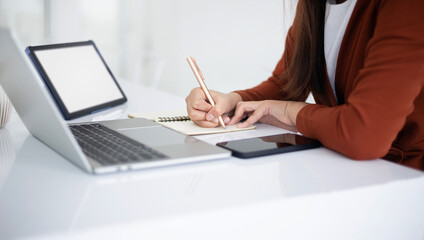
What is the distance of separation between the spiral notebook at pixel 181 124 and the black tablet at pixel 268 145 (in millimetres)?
98

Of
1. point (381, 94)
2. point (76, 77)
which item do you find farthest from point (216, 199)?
point (76, 77)

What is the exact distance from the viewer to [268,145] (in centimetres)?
77

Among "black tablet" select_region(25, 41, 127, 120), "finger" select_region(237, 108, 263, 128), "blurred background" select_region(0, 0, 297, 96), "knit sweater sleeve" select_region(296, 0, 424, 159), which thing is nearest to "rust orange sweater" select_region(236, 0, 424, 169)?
"knit sweater sleeve" select_region(296, 0, 424, 159)

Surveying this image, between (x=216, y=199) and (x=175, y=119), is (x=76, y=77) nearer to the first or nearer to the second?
(x=175, y=119)

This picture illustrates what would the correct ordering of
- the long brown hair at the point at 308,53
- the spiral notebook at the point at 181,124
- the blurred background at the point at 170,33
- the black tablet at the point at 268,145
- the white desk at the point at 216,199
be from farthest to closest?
the blurred background at the point at 170,33 < the long brown hair at the point at 308,53 < the spiral notebook at the point at 181,124 < the black tablet at the point at 268,145 < the white desk at the point at 216,199

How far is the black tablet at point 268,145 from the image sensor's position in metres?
0.73

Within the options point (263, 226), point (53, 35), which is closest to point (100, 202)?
point (263, 226)

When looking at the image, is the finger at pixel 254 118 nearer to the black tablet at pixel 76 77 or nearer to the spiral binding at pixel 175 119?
the spiral binding at pixel 175 119

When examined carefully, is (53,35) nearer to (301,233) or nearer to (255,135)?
(255,135)

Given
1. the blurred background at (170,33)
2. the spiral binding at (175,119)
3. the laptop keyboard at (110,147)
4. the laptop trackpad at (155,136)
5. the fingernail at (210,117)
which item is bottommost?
Result: the blurred background at (170,33)

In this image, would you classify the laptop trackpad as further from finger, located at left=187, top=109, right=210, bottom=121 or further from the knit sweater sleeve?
the knit sweater sleeve

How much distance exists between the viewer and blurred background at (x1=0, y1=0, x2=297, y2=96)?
2947 millimetres

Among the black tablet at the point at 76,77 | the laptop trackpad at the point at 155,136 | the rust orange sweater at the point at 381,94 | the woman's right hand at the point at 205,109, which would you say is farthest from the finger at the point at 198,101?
the black tablet at the point at 76,77

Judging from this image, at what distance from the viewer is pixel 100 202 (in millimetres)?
524
